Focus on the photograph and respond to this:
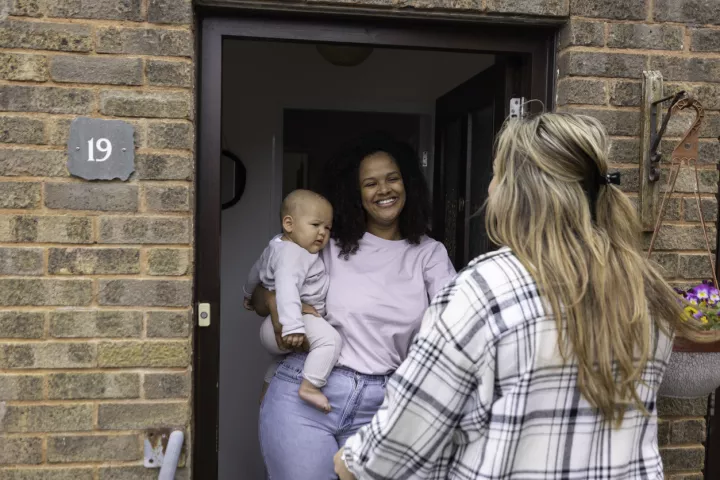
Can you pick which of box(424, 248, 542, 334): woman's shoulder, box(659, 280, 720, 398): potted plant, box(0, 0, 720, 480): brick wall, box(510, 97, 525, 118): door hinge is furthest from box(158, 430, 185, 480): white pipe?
box(510, 97, 525, 118): door hinge

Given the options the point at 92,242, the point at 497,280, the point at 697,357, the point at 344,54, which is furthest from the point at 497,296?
the point at 344,54

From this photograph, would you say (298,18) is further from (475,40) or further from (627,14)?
(627,14)

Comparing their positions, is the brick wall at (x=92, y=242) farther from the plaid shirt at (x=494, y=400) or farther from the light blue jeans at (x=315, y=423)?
the plaid shirt at (x=494, y=400)

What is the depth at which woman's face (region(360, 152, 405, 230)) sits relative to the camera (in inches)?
103

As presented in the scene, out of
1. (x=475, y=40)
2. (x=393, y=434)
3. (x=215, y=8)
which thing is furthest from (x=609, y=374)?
(x=215, y=8)

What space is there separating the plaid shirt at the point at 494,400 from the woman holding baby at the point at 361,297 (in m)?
0.86

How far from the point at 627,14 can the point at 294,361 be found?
176 centimetres

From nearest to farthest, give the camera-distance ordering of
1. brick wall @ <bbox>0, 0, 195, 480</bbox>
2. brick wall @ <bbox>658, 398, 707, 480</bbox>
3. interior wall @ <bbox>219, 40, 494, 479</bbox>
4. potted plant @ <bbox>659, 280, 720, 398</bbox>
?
potted plant @ <bbox>659, 280, 720, 398</bbox> → brick wall @ <bbox>0, 0, 195, 480</bbox> → brick wall @ <bbox>658, 398, 707, 480</bbox> → interior wall @ <bbox>219, 40, 494, 479</bbox>

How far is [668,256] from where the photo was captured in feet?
8.09

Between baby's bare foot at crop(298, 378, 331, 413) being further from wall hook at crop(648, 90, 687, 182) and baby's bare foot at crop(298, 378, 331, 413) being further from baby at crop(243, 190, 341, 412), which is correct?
wall hook at crop(648, 90, 687, 182)

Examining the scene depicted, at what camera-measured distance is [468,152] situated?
10.5 ft

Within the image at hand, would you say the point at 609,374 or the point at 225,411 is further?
the point at 225,411

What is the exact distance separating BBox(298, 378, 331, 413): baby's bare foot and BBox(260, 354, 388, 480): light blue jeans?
0.11ft

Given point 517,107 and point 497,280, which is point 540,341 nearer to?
point 497,280
